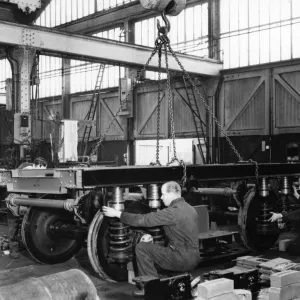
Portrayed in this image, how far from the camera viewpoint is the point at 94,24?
21.2 m

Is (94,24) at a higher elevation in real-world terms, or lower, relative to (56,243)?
higher

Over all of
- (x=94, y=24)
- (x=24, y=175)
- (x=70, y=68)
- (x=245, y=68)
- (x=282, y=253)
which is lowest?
(x=282, y=253)

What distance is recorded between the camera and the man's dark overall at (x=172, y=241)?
505 centimetres

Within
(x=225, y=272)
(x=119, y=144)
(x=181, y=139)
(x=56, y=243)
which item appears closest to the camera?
(x=225, y=272)

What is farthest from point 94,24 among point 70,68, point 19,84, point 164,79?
point 19,84

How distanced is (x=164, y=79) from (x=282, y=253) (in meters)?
10.8

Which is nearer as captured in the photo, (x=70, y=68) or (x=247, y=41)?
(x=247, y=41)

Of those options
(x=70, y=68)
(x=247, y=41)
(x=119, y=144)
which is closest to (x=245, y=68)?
(x=247, y=41)

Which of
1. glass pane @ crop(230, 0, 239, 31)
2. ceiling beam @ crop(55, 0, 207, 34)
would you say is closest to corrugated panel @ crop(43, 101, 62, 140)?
ceiling beam @ crop(55, 0, 207, 34)

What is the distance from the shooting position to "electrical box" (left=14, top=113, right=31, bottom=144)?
11381 mm

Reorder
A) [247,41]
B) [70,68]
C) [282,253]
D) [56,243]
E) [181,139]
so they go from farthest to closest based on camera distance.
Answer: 1. [70,68]
2. [181,139]
3. [247,41]
4. [282,253]
5. [56,243]

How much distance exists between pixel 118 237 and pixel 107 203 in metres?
0.46

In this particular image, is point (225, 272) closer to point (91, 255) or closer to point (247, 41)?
point (91, 255)

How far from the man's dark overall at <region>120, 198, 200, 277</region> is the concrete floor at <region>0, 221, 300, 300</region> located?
23.0 inches
